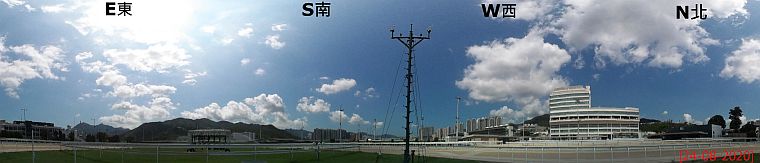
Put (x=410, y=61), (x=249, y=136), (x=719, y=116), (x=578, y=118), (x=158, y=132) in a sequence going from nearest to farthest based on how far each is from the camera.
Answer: (x=410, y=61) < (x=249, y=136) < (x=158, y=132) < (x=719, y=116) < (x=578, y=118)

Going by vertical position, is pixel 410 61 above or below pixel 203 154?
above

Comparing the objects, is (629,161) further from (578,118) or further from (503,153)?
(578,118)

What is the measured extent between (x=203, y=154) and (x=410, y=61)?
2084 centimetres

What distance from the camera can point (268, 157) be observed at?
132 feet

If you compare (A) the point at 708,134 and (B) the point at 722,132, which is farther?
(B) the point at 722,132

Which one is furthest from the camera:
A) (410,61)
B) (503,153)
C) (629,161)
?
(503,153)

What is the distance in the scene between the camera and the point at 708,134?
445 feet

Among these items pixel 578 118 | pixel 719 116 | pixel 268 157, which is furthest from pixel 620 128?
pixel 268 157

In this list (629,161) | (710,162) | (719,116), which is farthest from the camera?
(719,116)

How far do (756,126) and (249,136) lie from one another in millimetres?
124984

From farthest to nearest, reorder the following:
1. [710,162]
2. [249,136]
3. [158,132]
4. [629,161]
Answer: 1. [158,132]
2. [249,136]
3. [629,161]
4. [710,162]

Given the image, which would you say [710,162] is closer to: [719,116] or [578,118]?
[719,116]

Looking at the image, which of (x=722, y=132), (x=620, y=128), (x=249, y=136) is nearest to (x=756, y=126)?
(x=722, y=132)

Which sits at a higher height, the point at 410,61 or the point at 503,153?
the point at 410,61
